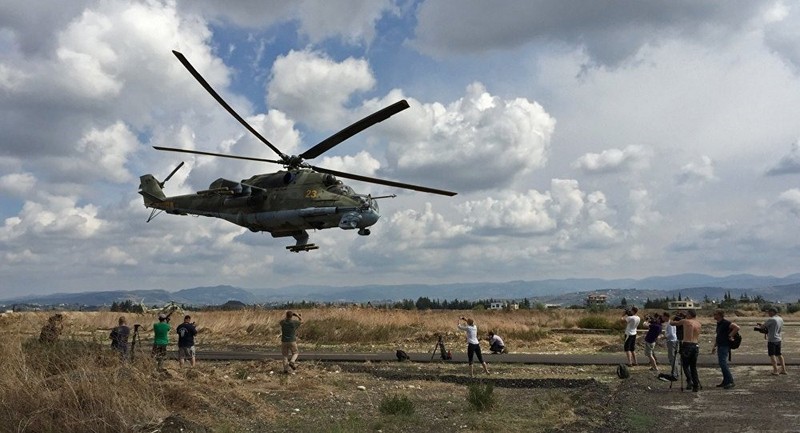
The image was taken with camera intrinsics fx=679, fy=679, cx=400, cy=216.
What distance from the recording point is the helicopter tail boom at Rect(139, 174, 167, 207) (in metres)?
26.4

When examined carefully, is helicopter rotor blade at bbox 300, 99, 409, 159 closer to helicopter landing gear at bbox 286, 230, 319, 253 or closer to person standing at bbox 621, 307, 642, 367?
helicopter landing gear at bbox 286, 230, 319, 253

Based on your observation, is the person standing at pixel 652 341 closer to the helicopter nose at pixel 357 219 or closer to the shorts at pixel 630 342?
the shorts at pixel 630 342

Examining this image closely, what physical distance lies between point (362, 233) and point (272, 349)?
1110 cm

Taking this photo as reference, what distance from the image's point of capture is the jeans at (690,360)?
14.8m

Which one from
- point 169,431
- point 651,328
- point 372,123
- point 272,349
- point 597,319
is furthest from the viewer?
point 597,319

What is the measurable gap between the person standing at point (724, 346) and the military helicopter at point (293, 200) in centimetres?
785

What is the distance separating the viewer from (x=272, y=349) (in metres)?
29.7

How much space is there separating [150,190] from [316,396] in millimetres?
15158

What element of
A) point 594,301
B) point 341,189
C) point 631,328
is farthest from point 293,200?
point 594,301

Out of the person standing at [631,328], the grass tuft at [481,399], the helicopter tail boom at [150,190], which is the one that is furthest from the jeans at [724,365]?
the helicopter tail boom at [150,190]

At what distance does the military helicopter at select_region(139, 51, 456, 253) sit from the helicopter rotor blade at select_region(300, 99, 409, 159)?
0.03 m

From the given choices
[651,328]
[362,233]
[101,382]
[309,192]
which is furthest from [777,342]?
[101,382]

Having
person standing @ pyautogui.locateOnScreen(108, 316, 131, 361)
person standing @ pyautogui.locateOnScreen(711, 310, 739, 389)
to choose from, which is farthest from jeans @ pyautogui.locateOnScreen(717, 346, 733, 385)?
person standing @ pyautogui.locateOnScreen(108, 316, 131, 361)

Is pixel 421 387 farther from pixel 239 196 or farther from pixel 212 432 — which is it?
pixel 239 196
